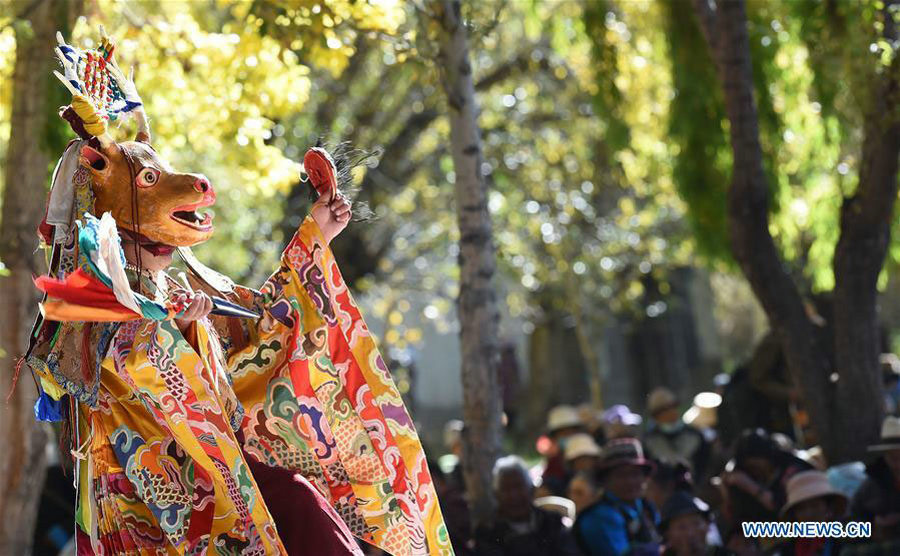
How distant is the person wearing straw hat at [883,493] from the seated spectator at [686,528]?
0.74 m

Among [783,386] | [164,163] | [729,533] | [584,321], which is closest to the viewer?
[164,163]

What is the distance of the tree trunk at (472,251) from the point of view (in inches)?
313

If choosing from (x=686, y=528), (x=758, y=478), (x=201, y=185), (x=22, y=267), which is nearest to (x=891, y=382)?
(x=758, y=478)

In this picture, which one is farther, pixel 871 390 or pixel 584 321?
pixel 584 321

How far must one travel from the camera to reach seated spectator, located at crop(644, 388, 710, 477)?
10.6 m

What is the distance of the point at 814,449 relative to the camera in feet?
30.1

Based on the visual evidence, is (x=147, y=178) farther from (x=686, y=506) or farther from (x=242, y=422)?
(x=686, y=506)

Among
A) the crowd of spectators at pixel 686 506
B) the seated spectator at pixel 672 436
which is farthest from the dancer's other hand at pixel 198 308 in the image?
the seated spectator at pixel 672 436

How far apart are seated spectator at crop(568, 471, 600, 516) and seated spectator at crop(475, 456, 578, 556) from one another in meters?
0.54

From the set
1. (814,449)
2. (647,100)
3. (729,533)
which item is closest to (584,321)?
(647,100)

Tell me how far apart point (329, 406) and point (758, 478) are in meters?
3.80

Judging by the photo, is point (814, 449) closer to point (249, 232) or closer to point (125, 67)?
point (125, 67)

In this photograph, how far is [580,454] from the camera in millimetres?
9688

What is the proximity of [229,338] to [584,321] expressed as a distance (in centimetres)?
1103
